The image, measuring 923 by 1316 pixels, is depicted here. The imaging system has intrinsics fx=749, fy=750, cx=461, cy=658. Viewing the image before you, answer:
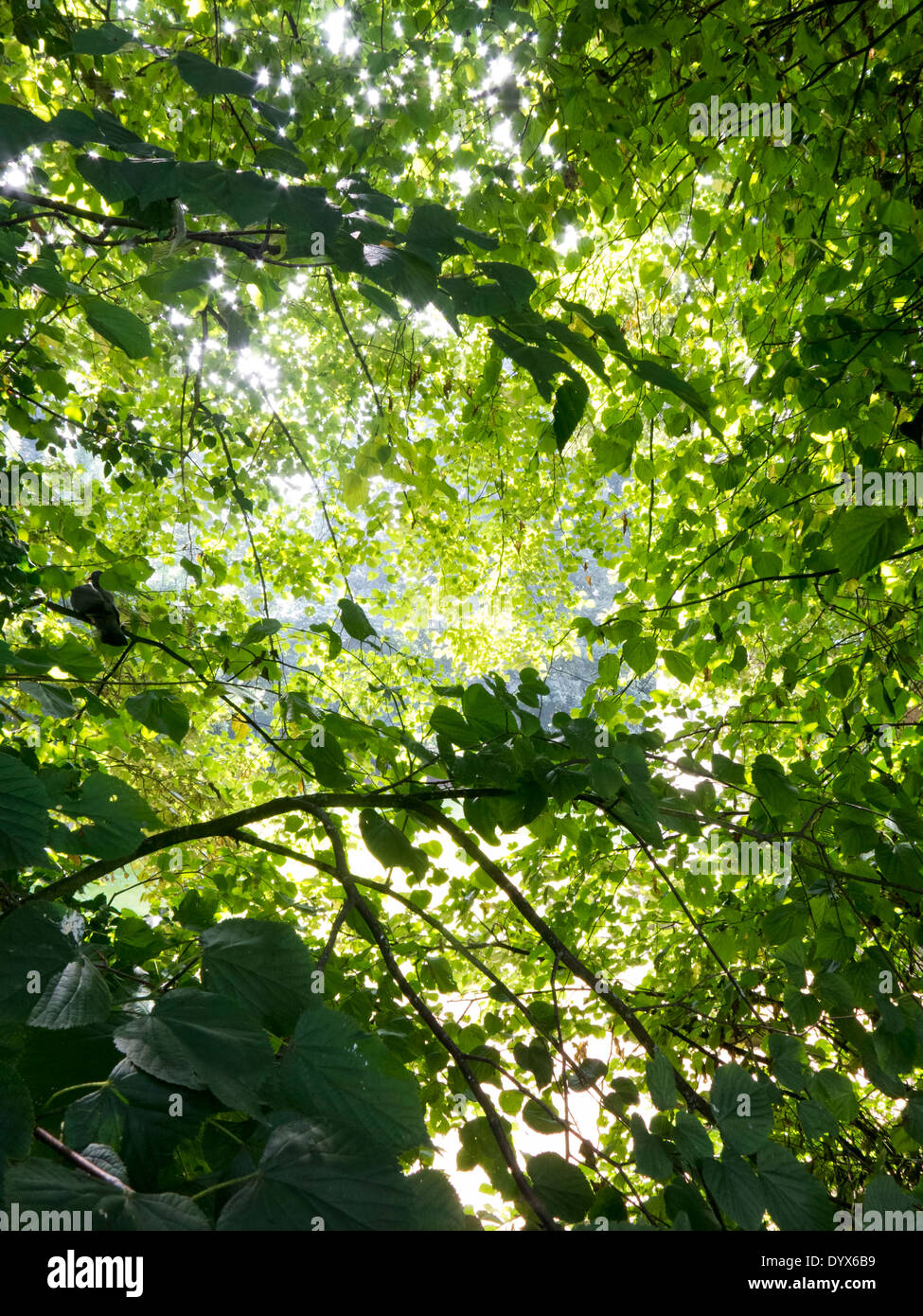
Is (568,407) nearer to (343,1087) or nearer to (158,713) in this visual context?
(343,1087)

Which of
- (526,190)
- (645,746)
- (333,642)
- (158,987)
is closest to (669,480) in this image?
(526,190)

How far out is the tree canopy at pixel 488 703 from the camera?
50 cm

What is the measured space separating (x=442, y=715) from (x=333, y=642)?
0.45m

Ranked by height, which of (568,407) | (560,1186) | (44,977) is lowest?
(560,1186)

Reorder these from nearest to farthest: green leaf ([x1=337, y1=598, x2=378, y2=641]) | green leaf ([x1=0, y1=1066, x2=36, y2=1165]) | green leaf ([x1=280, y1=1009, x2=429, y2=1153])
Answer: green leaf ([x1=0, y1=1066, x2=36, y2=1165]) < green leaf ([x1=280, y1=1009, x2=429, y2=1153]) < green leaf ([x1=337, y1=598, x2=378, y2=641])

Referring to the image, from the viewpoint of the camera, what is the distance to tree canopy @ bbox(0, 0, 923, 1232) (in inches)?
19.6

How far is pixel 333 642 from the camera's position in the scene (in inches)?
55.6

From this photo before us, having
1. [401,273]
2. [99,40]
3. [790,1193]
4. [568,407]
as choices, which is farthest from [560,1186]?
[99,40]

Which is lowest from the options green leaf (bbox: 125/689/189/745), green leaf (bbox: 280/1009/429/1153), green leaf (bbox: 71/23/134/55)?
green leaf (bbox: 280/1009/429/1153)

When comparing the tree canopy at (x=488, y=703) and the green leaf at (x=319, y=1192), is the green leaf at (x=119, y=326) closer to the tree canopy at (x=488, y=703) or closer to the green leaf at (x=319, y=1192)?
the tree canopy at (x=488, y=703)

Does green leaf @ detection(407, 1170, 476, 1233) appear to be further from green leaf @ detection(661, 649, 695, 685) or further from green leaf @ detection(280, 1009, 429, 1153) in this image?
green leaf @ detection(661, 649, 695, 685)

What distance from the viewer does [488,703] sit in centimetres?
101

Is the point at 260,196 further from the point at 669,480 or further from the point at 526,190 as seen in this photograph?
the point at 669,480

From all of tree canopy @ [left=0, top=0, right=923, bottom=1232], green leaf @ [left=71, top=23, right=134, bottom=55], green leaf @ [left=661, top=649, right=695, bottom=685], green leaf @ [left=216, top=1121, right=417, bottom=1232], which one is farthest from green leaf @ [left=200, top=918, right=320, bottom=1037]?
green leaf @ [left=661, top=649, right=695, bottom=685]
